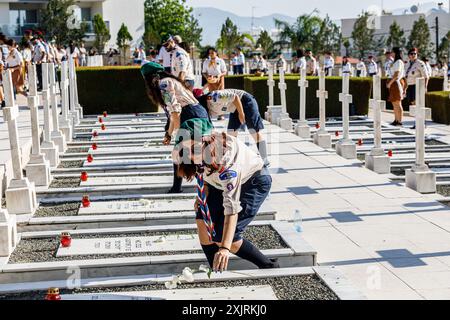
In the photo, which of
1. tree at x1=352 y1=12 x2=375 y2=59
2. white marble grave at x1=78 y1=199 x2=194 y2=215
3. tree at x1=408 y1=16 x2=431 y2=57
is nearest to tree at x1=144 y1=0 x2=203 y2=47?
tree at x1=352 y1=12 x2=375 y2=59

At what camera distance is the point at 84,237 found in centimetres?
786

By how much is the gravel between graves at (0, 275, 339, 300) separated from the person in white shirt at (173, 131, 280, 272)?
0.73 feet

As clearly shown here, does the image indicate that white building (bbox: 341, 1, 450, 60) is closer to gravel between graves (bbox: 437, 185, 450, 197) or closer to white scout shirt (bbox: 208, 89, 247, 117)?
gravel between graves (bbox: 437, 185, 450, 197)

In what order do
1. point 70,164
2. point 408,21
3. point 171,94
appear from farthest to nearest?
point 408,21 → point 70,164 → point 171,94

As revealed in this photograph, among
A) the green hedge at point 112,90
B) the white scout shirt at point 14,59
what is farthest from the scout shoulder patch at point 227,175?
the green hedge at point 112,90

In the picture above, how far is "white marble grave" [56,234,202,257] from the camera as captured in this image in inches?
286

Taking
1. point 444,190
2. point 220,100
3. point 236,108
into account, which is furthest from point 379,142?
point 220,100

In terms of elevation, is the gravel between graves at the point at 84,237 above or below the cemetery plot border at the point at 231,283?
above

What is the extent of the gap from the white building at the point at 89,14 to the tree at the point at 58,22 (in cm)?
272

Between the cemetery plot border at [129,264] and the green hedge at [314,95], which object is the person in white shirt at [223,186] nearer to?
the cemetery plot border at [129,264]

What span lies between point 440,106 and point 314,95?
12.3 ft

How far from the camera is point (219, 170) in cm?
555

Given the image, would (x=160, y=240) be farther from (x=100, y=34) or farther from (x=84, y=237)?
(x=100, y=34)

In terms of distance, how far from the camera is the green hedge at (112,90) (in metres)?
21.6
